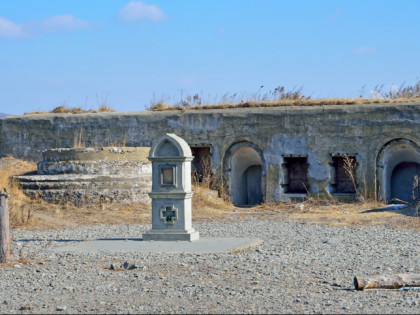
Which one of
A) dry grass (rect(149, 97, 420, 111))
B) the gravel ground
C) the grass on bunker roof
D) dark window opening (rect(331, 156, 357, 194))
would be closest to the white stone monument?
the gravel ground

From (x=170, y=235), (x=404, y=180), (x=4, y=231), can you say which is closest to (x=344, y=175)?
(x=404, y=180)

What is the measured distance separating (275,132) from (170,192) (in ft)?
27.8

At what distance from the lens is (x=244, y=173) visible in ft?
70.7

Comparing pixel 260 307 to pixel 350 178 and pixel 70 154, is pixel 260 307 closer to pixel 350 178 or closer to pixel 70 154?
pixel 70 154

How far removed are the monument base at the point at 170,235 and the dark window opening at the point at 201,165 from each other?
26.3 feet

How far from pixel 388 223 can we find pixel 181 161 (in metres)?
4.96

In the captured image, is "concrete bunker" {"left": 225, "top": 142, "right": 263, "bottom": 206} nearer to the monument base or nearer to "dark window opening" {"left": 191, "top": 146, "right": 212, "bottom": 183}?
"dark window opening" {"left": 191, "top": 146, "right": 212, "bottom": 183}

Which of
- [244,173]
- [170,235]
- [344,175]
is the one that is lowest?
[170,235]

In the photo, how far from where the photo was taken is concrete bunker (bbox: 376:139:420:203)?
18344 mm

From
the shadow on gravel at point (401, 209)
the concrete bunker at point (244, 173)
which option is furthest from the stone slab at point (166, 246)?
the concrete bunker at point (244, 173)

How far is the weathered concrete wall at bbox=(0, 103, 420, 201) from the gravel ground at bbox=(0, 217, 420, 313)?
22.2 ft

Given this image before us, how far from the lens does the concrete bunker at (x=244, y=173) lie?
19.9 m

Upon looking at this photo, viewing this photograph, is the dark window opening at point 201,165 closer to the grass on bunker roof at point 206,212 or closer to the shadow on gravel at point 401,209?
the grass on bunker roof at point 206,212

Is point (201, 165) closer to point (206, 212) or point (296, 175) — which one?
point (296, 175)
